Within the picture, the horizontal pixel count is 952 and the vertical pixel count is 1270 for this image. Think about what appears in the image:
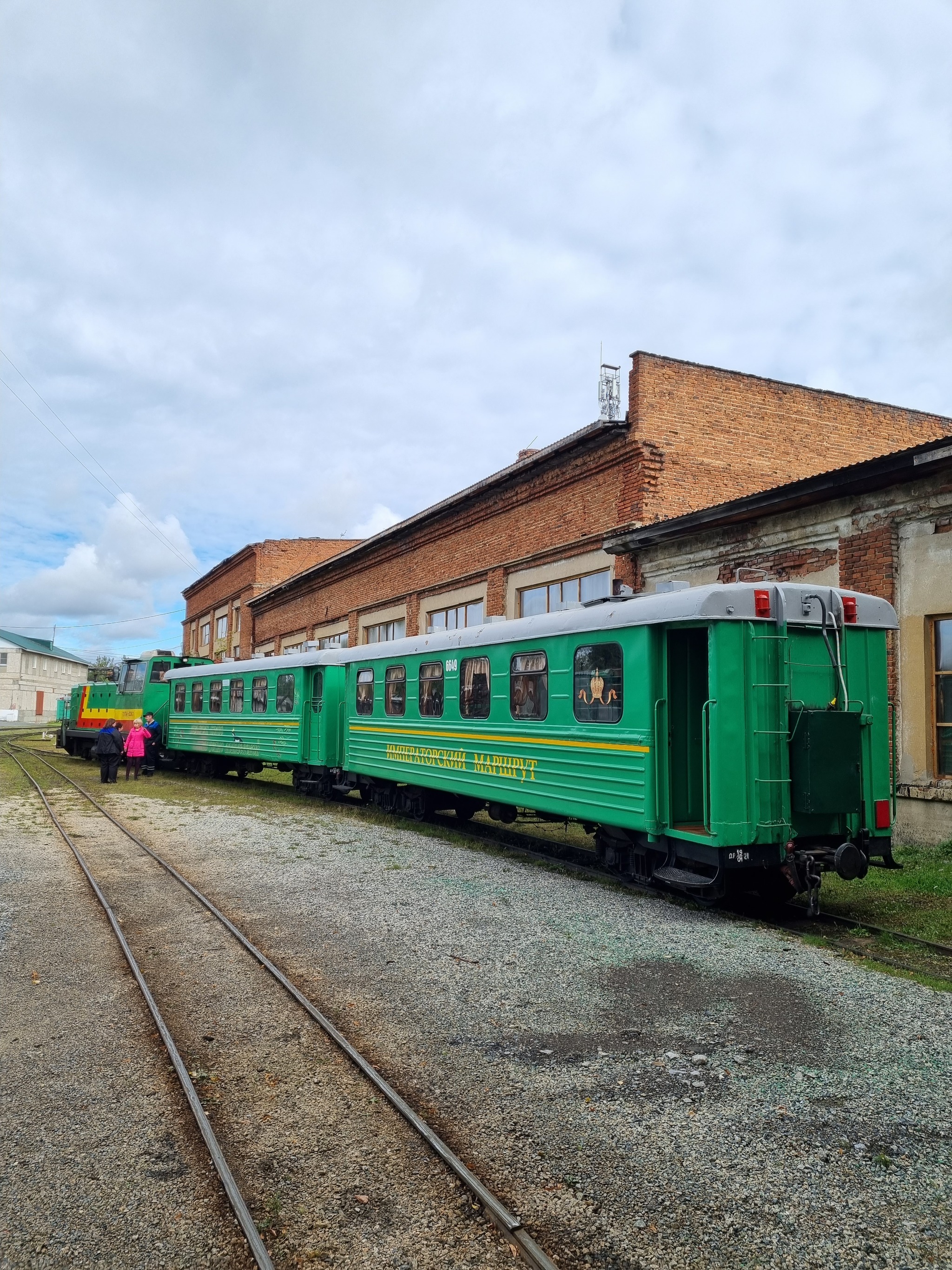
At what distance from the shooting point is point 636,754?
8.49 metres

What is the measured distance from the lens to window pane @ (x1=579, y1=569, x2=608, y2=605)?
16.3 m

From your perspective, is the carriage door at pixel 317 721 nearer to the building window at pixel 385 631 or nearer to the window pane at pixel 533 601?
the window pane at pixel 533 601

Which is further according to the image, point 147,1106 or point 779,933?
Result: point 779,933

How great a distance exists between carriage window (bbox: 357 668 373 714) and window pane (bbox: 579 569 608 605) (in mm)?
3994

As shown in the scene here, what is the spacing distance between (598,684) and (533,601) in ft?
30.4

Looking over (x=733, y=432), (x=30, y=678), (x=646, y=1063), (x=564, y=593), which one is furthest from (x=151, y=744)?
(x=30, y=678)

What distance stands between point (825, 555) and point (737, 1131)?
938 cm

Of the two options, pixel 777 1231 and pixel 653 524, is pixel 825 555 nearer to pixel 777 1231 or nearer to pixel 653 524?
pixel 653 524

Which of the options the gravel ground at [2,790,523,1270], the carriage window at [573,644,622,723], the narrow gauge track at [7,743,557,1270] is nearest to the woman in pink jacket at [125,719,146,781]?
the narrow gauge track at [7,743,557,1270]

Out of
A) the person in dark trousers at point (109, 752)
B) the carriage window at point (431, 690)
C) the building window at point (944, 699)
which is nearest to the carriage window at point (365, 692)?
the carriage window at point (431, 690)

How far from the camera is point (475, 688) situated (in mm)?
11742

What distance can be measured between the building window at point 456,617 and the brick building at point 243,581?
16.0 meters

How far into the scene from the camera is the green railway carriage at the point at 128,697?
82.9ft

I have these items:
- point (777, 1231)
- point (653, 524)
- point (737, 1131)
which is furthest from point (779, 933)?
point (653, 524)
